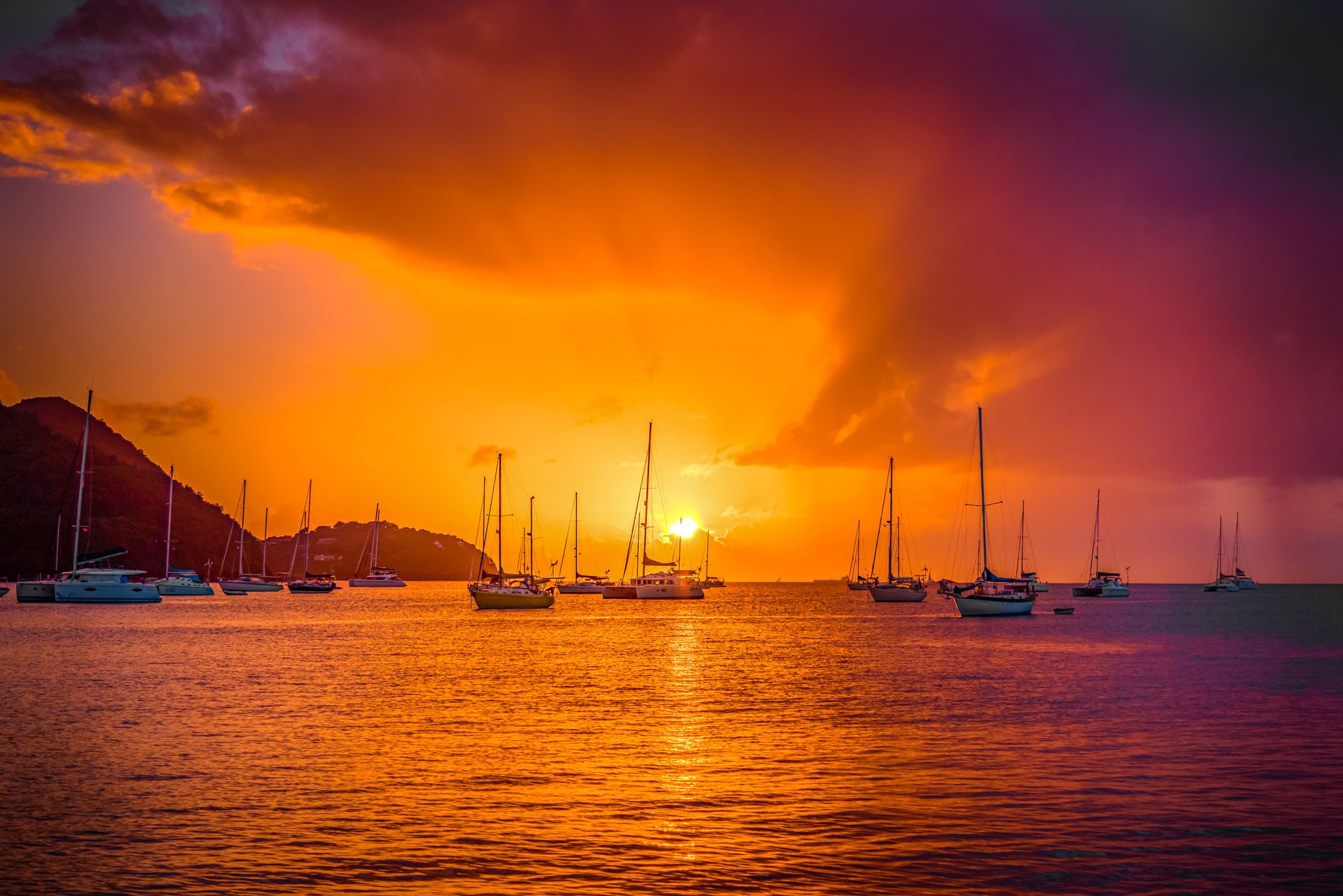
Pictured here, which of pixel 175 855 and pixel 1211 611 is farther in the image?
pixel 1211 611

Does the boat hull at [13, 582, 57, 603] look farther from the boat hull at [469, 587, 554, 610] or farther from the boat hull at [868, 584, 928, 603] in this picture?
the boat hull at [868, 584, 928, 603]

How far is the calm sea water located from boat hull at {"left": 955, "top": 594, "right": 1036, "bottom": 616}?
55.9 metres

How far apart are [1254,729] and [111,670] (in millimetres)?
57289

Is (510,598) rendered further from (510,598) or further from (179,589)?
(179,589)

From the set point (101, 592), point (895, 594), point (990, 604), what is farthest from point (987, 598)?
point (101, 592)

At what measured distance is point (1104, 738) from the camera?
3662 cm

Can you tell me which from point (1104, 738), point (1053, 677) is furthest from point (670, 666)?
point (1104, 738)

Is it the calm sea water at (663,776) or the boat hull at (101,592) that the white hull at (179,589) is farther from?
the calm sea water at (663,776)

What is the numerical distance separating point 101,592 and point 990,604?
116808 millimetres

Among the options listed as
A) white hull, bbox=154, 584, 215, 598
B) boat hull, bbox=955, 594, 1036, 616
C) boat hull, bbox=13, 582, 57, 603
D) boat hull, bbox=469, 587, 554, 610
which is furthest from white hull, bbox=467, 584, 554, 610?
white hull, bbox=154, 584, 215, 598

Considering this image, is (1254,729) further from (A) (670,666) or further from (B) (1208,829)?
(A) (670,666)

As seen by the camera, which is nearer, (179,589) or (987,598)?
(987,598)

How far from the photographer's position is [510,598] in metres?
152

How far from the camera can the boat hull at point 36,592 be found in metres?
149
